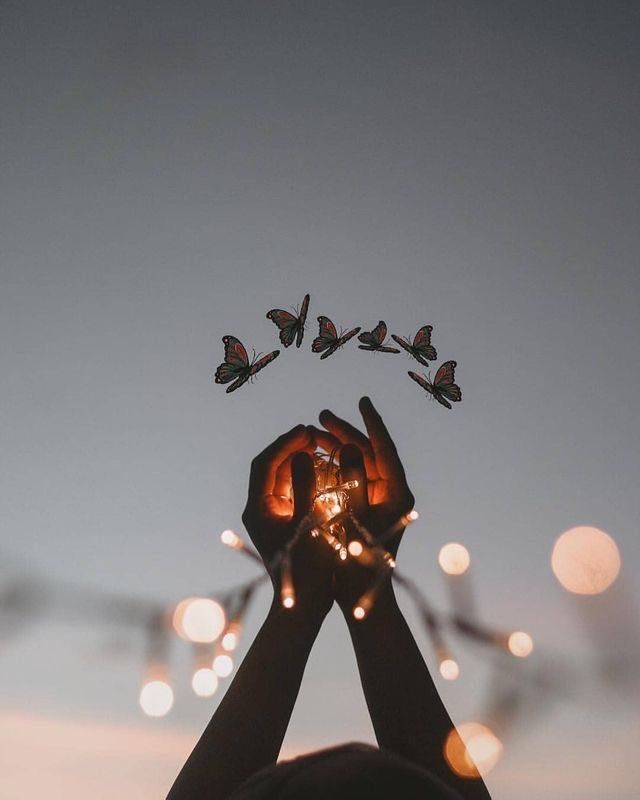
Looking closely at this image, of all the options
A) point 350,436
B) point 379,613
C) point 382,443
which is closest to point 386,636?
point 379,613

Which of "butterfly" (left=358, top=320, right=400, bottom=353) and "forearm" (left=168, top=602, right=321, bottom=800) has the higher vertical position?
"butterfly" (left=358, top=320, right=400, bottom=353)

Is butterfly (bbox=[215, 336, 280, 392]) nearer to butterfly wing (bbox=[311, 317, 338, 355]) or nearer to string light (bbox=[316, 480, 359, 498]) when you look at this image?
butterfly wing (bbox=[311, 317, 338, 355])


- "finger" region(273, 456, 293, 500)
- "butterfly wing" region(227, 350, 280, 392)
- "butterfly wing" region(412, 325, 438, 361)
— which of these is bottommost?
"finger" region(273, 456, 293, 500)

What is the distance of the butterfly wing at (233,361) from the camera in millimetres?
4961

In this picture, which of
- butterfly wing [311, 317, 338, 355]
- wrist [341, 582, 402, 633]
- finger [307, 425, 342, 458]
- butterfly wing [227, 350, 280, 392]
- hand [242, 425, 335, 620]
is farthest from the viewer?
butterfly wing [311, 317, 338, 355]

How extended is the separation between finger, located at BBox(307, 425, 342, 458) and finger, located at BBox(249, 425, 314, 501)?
0.50ft

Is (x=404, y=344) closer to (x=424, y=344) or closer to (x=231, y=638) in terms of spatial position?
(x=424, y=344)

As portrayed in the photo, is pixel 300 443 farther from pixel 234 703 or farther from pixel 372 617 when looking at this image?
pixel 234 703

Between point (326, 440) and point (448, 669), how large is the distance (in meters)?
1.68

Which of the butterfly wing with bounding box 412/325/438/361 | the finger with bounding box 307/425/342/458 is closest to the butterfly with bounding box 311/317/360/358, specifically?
the butterfly wing with bounding box 412/325/438/361

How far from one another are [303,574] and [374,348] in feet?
8.73

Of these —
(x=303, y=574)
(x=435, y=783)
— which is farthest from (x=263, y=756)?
(x=435, y=783)

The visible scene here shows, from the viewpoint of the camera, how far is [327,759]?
1.24 m

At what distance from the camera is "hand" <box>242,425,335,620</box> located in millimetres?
3037
